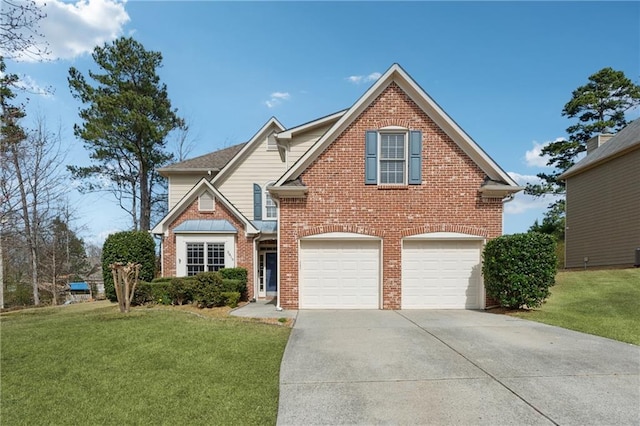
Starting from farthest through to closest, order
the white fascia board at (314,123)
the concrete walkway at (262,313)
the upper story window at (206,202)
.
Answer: the upper story window at (206,202)
the white fascia board at (314,123)
the concrete walkway at (262,313)

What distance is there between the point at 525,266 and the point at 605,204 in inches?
515

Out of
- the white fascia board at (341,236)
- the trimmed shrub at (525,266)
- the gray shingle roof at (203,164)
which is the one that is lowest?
the trimmed shrub at (525,266)

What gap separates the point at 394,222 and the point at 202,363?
7585 millimetres

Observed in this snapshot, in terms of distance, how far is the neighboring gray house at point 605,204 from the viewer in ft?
56.2

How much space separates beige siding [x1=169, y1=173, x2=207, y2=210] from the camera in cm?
1930

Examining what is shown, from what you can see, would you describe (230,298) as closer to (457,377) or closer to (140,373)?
(140,373)

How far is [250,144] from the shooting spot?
57.0 ft

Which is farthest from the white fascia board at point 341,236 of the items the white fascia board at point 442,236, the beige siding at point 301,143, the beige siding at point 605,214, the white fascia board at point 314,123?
the beige siding at point 605,214

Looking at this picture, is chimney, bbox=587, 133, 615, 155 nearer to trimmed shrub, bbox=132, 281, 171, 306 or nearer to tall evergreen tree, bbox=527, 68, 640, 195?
tall evergreen tree, bbox=527, 68, 640, 195

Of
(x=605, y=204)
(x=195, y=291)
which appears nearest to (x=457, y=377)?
(x=195, y=291)

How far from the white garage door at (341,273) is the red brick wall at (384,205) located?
34cm

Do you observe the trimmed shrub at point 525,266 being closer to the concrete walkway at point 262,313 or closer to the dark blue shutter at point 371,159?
the dark blue shutter at point 371,159

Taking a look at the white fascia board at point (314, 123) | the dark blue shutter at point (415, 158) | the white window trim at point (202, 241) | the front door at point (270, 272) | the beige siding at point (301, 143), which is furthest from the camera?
the front door at point (270, 272)

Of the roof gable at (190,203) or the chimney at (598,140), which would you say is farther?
the chimney at (598,140)
